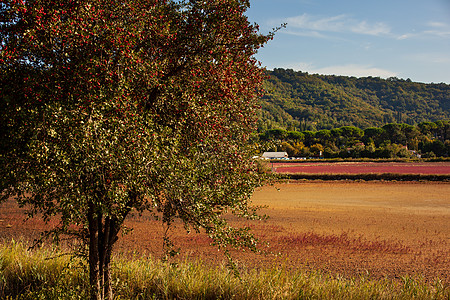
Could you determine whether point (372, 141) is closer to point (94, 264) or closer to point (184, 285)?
point (184, 285)

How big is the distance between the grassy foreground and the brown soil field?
2.53 ft

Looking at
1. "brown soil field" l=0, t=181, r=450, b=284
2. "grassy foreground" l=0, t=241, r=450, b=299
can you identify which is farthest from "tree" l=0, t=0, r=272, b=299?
"brown soil field" l=0, t=181, r=450, b=284

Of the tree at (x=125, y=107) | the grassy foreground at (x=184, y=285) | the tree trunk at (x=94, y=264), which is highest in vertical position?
the tree at (x=125, y=107)

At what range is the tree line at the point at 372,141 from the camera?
11208 centimetres

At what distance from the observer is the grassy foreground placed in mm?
9156

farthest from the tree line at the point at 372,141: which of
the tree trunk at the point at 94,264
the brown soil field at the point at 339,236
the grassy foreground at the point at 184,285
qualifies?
the tree trunk at the point at 94,264

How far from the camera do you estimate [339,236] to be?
72.6 ft

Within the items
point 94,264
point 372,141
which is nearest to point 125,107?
point 94,264

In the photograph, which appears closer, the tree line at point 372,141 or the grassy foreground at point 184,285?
the grassy foreground at point 184,285

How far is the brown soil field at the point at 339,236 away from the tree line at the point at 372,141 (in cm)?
7454

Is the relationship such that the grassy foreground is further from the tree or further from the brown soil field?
the tree

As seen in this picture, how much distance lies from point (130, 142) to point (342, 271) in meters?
12.6

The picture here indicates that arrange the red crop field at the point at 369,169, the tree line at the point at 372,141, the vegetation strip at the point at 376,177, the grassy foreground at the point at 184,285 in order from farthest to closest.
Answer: the tree line at the point at 372,141 → the red crop field at the point at 369,169 → the vegetation strip at the point at 376,177 → the grassy foreground at the point at 184,285

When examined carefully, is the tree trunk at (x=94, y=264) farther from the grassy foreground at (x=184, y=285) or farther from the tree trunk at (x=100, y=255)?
the grassy foreground at (x=184, y=285)
